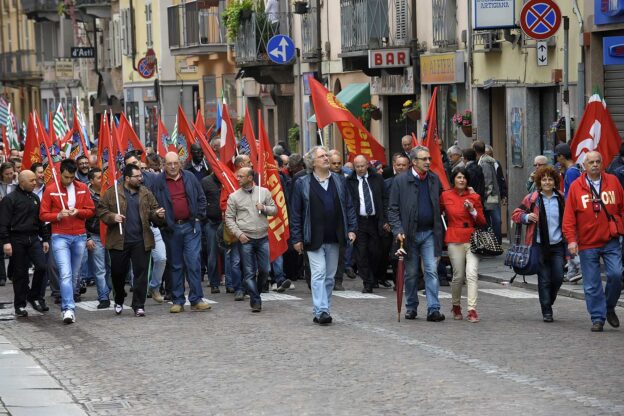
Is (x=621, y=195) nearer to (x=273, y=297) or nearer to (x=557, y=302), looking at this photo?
(x=557, y=302)

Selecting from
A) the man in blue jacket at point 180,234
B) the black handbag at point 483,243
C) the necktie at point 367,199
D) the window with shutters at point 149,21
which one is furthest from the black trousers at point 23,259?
the window with shutters at point 149,21

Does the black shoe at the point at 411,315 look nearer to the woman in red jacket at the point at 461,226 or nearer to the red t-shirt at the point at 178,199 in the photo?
the woman in red jacket at the point at 461,226

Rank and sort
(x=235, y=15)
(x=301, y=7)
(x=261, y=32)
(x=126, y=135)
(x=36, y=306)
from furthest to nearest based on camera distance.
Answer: (x=235, y=15)
(x=261, y=32)
(x=301, y=7)
(x=126, y=135)
(x=36, y=306)

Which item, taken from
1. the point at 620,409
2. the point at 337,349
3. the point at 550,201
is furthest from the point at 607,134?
the point at 620,409

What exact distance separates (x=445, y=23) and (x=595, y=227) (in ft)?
56.4

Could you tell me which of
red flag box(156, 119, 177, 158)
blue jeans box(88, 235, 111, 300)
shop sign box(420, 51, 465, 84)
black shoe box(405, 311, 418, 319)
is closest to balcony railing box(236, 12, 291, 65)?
shop sign box(420, 51, 465, 84)

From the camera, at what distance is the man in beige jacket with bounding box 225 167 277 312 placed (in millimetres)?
17891

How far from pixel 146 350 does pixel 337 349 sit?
174cm

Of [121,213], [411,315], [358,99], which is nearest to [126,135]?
[121,213]

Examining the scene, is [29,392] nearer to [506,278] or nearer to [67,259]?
[67,259]

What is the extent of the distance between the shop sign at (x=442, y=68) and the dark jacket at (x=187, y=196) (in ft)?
45.0

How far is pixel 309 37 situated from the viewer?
137 ft

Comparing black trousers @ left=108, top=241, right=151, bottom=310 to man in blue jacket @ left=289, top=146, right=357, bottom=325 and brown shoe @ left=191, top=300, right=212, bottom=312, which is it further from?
man in blue jacket @ left=289, top=146, right=357, bottom=325

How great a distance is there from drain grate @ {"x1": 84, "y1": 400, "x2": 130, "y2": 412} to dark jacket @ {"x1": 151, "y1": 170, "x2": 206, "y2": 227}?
6.49 meters
